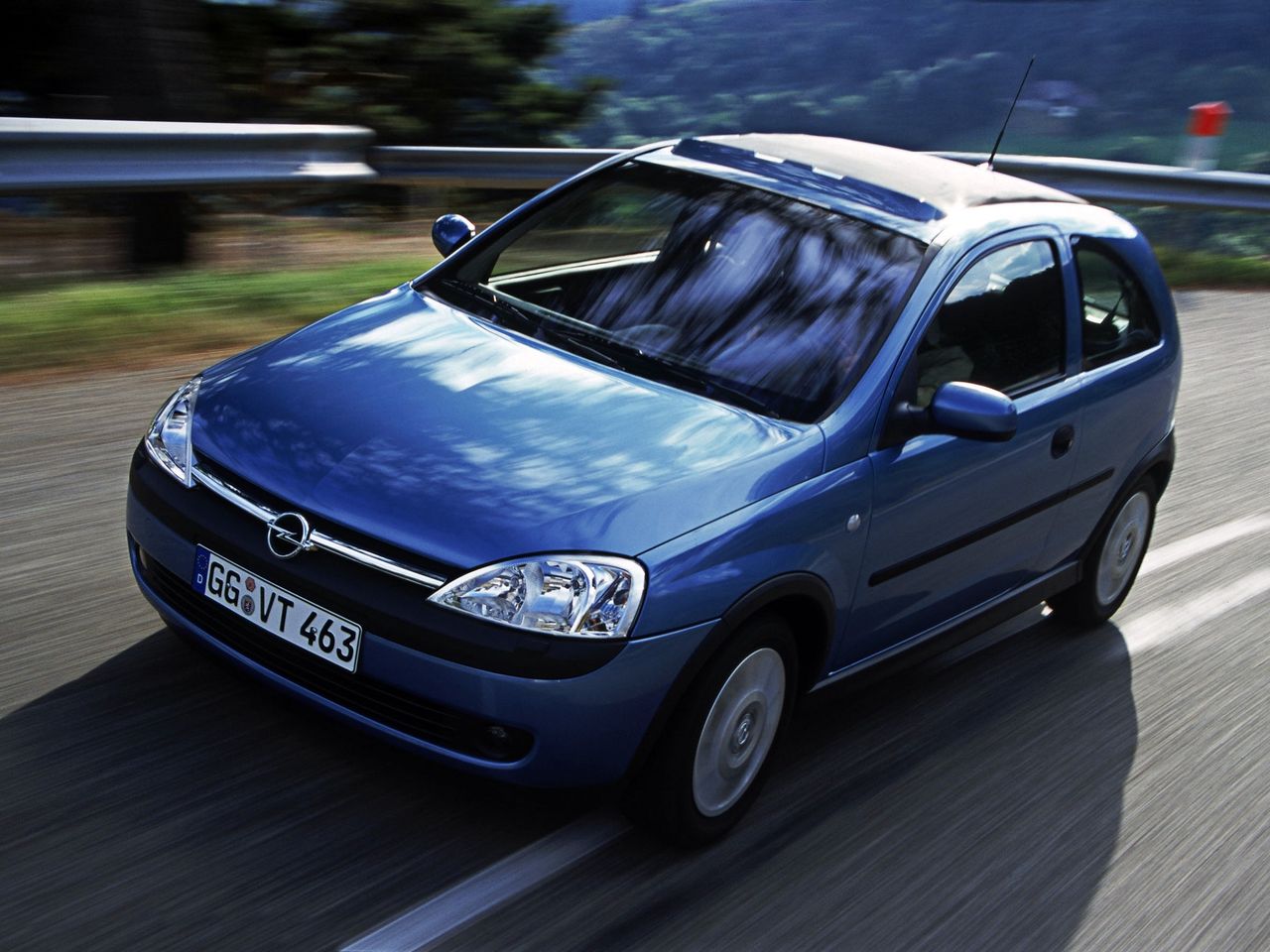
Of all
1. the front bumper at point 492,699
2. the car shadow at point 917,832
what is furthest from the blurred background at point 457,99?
the front bumper at point 492,699

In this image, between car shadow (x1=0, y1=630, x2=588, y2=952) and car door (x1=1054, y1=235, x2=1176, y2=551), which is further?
car door (x1=1054, y1=235, x2=1176, y2=551)

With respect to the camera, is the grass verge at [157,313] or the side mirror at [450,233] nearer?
the side mirror at [450,233]

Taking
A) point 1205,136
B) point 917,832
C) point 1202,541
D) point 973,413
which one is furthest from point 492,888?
point 1205,136

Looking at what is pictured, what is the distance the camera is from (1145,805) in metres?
4.46

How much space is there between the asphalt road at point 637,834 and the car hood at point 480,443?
0.57 metres

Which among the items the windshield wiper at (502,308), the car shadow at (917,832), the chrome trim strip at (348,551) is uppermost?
the windshield wiper at (502,308)

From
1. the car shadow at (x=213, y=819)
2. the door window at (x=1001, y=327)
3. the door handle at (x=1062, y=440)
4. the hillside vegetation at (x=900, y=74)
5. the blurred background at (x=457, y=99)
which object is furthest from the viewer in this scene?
the hillside vegetation at (x=900, y=74)

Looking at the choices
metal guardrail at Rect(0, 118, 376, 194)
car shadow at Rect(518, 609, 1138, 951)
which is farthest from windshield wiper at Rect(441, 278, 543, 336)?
metal guardrail at Rect(0, 118, 376, 194)

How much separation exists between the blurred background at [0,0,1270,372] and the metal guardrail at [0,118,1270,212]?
0.43 m

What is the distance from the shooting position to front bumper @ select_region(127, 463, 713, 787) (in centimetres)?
335

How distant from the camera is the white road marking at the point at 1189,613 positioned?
5.73 meters

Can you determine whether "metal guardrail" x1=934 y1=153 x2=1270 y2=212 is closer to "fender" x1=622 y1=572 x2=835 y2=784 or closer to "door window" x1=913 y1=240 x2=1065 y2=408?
"door window" x1=913 y1=240 x2=1065 y2=408

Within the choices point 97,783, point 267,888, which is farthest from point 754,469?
point 97,783

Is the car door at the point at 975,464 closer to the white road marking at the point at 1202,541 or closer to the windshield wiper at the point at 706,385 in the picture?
the windshield wiper at the point at 706,385
